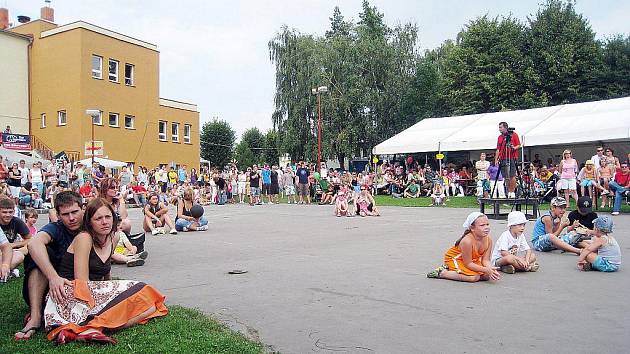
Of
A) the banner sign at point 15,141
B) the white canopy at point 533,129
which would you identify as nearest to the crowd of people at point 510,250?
the white canopy at point 533,129

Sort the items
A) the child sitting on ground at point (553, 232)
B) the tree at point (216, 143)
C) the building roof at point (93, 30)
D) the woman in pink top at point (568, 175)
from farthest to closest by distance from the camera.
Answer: the tree at point (216, 143) → the building roof at point (93, 30) → the woman in pink top at point (568, 175) → the child sitting on ground at point (553, 232)

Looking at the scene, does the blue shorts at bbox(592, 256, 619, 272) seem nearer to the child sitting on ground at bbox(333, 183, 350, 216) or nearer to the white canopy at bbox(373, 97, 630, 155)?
the child sitting on ground at bbox(333, 183, 350, 216)

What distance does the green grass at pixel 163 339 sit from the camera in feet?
13.1

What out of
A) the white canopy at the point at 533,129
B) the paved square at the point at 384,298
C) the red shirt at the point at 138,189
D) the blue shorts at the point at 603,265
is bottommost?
the paved square at the point at 384,298

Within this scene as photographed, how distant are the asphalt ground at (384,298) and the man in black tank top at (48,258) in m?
1.50

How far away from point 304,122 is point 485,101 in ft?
47.1

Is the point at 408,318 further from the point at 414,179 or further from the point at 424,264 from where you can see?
the point at 414,179

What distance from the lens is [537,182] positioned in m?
21.3

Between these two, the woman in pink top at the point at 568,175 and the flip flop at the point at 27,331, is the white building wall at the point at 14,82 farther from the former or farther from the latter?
the flip flop at the point at 27,331

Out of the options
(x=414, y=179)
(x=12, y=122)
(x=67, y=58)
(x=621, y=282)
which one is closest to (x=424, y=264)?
(x=621, y=282)

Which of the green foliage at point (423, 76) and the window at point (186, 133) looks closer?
the green foliage at point (423, 76)

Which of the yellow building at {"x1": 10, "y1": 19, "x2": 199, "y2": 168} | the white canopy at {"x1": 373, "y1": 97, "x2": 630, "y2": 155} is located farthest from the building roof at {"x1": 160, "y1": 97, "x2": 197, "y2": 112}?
the white canopy at {"x1": 373, "y1": 97, "x2": 630, "y2": 155}

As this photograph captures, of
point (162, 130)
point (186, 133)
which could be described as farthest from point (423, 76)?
point (162, 130)

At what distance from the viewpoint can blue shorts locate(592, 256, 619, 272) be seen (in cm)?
718
